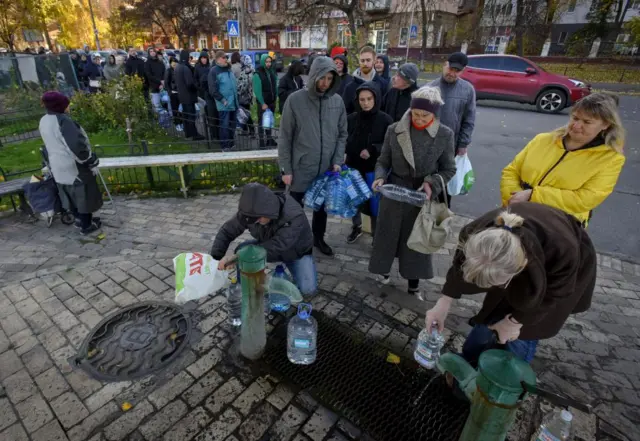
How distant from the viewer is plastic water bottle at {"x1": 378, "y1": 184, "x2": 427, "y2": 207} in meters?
2.94

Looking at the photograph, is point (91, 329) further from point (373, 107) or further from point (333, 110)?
point (373, 107)

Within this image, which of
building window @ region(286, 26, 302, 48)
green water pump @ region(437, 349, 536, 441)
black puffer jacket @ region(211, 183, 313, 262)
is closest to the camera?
green water pump @ region(437, 349, 536, 441)

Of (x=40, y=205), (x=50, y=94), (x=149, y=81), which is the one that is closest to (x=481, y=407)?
(x=50, y=94)

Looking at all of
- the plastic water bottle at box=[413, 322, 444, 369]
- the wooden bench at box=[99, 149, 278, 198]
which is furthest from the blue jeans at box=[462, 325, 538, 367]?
the wooden bench at box=[99, 149, 278, 198]

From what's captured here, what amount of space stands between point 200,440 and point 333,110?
9.77 feet

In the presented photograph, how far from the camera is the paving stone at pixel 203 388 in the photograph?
2.41m

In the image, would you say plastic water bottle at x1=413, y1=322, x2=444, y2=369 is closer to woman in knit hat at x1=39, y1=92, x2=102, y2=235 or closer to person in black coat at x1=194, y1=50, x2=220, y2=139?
woman in knit hat at x1=39, y1=92, x2=102, y2=235

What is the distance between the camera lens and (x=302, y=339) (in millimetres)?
2707

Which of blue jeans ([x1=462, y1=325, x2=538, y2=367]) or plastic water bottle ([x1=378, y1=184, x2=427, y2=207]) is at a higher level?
plastic water bottle ([x1=378, y1=184, x2=427, y2=207])

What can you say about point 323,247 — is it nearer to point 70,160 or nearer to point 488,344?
point 488,344

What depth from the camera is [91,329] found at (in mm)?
2959

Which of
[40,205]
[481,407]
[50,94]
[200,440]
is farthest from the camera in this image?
[40,205]

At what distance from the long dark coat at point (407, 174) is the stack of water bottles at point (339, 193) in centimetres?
54

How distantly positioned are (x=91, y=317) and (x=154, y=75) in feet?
30.0
